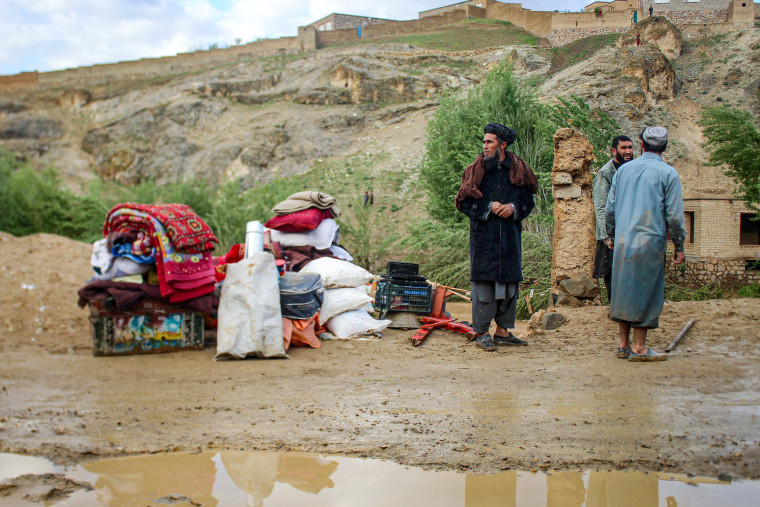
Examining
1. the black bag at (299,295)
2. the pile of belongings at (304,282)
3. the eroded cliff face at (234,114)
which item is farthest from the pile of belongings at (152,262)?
the eroded cliff face at (234,114)

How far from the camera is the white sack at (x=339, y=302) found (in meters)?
6.05

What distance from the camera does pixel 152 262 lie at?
5617 mm

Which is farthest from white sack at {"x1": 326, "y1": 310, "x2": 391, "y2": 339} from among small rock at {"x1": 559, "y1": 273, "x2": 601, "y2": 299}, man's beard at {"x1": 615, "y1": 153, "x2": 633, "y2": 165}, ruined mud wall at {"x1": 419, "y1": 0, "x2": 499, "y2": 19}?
ruined mud wall at {"x1": 419, "y1": 0, "x2": 499, "y2": 19}

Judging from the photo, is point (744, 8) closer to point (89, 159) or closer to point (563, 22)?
point (563, 22)

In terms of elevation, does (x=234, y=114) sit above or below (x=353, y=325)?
above

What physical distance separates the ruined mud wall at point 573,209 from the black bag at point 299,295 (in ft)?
9.13

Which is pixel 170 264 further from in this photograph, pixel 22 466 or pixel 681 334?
pixel 681 334

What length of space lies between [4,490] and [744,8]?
32.7 m

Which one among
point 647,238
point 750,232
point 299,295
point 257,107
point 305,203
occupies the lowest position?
point 750,232

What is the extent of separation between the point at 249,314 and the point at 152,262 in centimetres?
113

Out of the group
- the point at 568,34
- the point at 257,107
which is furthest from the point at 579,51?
the point at 257,107

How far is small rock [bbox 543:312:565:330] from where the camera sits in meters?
6.05

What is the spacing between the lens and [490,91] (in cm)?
1308

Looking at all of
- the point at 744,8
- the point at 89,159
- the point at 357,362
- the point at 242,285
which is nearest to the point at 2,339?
the point at 242,285
